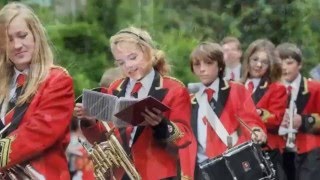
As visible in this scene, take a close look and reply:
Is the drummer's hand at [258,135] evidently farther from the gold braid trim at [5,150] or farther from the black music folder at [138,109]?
the gold braid trim at [5,150]

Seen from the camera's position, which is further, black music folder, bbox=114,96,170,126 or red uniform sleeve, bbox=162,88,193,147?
red uniform sleeve, bbox=162,88,193,147

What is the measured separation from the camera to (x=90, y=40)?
6.11 meters

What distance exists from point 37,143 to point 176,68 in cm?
273

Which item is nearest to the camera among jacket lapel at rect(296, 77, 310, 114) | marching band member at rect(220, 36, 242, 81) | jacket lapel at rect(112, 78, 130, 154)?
jacket lapel at rect(112, 78, 130, 154)

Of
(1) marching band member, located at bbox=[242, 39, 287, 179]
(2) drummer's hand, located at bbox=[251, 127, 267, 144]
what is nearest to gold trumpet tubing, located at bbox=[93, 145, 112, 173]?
(2) drummer's hand, located at bbox=[251, 127, 267, 144]

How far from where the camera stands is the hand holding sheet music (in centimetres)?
379

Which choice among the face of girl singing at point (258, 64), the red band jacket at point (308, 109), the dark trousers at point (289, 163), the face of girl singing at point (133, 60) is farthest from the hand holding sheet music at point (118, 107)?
the dark trousers at point (289, 163)

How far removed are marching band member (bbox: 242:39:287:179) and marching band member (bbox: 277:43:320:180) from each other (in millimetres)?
123

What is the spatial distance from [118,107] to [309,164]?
9.77ft

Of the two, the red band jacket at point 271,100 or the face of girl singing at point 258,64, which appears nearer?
the red band jacket at point 271,100

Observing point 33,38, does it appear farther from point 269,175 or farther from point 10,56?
point 269,175

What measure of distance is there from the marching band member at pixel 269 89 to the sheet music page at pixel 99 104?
2.40 meters

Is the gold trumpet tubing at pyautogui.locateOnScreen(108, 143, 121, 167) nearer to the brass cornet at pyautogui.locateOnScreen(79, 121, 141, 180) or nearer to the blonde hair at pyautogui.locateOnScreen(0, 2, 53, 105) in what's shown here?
the brass cornet at pyautogui.locateOnScreen(79, 121, 141, 180)

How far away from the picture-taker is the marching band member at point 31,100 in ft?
11.4
